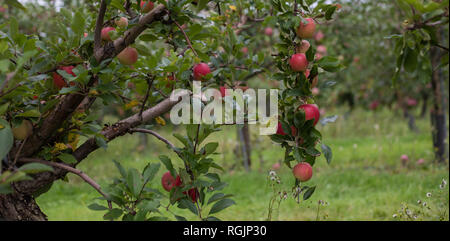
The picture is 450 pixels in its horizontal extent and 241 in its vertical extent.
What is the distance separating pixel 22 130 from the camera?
1.27m

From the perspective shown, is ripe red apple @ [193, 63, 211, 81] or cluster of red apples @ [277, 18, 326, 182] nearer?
cluster of red apples @ [277, 18, 326, 182]

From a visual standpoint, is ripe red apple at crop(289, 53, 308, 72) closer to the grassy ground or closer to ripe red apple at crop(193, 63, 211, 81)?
ripe red apple at crop(193, 63, 211, 81)

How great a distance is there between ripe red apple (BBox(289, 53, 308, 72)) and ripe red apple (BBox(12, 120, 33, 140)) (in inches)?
34.8

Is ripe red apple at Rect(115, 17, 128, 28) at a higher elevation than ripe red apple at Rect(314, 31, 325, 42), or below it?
below

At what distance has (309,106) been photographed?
1302 mm

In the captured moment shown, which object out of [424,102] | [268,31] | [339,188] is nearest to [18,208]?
[339,188]

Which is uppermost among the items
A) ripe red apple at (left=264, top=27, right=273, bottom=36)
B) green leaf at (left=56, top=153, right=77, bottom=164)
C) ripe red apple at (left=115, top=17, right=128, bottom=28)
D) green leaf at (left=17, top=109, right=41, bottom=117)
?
ripe red apple at (left=264, top=27, right=273, bottom=36)

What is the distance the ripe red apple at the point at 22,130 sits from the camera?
127 centimetres

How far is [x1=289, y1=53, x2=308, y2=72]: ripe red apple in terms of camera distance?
1.27 m

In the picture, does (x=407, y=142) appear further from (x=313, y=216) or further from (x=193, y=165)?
(x=193, y=165)

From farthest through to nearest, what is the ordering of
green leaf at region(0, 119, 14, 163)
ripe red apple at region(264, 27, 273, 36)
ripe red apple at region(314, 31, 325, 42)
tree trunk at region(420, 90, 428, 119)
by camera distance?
tree trunk at region(420, 90, 428, 119)
ripe red apple at region(264, 27, 273, 36)
ripe red apple at region(314, 31, 325, 42)
green leaf at region(0, 119, 14, 163)

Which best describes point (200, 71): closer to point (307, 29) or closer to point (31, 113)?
point (307, 29)

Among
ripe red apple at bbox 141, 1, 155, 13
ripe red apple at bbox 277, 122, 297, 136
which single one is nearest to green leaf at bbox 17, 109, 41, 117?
ripe red apple at bbox 141, 1, 155, 13

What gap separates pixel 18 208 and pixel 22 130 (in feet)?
0.96
